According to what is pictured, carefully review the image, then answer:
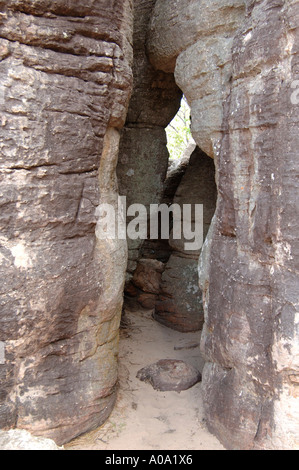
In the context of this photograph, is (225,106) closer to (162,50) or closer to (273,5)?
(273,5)

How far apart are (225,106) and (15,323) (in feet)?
6.44

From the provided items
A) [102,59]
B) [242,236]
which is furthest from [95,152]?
[242,236]

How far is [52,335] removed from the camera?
2904 mm

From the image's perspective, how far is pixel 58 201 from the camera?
9.34 ft

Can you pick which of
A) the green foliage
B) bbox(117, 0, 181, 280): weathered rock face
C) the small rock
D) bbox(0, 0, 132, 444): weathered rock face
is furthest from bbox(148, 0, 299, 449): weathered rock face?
the green foliage

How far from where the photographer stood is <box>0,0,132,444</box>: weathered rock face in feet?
8.71

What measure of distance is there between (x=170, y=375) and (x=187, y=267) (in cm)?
164

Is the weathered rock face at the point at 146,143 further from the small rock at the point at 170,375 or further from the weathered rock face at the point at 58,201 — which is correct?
the weathered rock face at the point at 58,201

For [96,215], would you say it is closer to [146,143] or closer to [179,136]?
[146,143]

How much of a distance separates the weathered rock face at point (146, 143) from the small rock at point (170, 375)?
1788 millimetres

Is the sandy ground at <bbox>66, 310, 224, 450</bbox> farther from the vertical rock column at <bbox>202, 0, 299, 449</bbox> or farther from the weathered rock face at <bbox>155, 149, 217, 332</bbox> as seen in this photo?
the weathered rock face at <bbox>155, 149, 217, 332</bbox>

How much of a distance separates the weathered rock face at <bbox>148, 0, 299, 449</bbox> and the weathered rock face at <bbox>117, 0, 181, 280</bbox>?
163 centimetres

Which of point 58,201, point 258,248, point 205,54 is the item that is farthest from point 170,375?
point 205,54

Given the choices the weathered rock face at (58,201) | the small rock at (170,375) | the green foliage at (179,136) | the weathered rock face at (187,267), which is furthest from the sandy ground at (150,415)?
the green foliage at (179,136)
